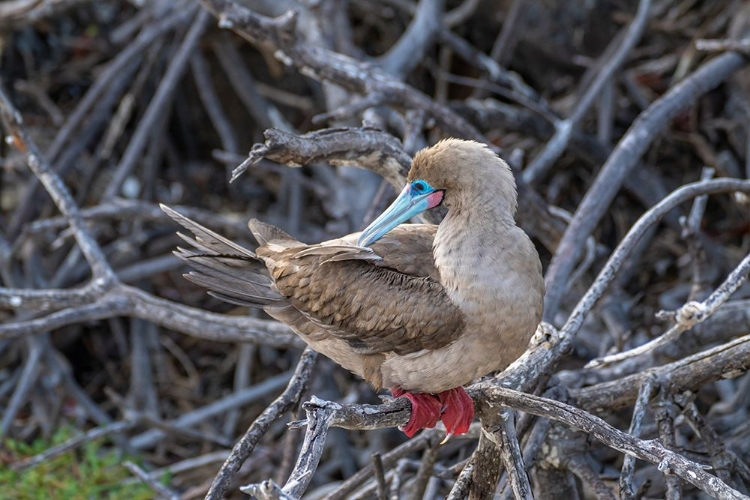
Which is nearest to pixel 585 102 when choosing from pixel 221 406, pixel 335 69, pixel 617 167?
pixel 617 167

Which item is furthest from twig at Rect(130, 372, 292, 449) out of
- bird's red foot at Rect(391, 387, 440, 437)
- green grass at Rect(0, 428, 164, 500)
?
bird's red foot at Rect(391, 387, 440, 437)

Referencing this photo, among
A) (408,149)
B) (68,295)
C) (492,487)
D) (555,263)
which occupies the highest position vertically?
(408,149)

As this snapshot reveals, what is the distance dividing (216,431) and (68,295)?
1.91 meters

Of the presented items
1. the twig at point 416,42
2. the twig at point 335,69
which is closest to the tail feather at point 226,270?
the twig at point 335,69

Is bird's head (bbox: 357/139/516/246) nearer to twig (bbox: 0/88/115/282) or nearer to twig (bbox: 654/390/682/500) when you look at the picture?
twig (bbox: 654/390/682/500)

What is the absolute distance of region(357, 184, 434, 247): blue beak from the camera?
9.73 ft

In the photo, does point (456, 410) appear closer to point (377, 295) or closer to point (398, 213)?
point (377, 295)

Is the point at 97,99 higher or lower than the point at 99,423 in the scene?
higher

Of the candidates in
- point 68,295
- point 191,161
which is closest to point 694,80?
point 68,295

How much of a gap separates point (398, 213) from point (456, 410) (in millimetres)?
654

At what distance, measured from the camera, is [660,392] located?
2963 millimetres

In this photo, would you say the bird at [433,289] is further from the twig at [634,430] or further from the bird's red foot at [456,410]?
the twig at [634,430]

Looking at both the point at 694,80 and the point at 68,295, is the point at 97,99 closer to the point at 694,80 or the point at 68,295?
the point at 68,295

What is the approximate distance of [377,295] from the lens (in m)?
2.98
